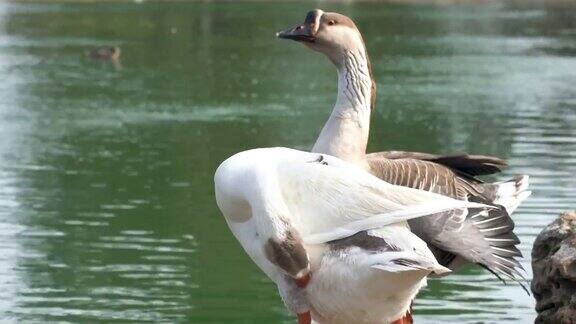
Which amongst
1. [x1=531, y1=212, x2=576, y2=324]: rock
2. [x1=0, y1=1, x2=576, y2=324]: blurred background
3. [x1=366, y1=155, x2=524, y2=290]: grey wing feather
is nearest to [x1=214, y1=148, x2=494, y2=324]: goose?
[x1=366, y1=155, x2=524, y2=290]: grey wing feather

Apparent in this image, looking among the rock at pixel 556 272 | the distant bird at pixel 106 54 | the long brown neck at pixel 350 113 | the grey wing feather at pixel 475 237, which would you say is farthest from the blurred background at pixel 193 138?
the grey wing feather at pixel 475 237

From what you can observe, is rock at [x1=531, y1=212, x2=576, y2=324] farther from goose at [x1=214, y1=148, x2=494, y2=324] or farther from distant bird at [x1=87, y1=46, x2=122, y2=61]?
distant bird at [x1=87, y1=46, x2=122, y2=61]

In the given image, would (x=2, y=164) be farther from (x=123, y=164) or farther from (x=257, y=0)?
(x=257, y=0)

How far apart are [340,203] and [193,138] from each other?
1416 cm

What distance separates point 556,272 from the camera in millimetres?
7809

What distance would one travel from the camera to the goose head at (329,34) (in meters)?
7.45

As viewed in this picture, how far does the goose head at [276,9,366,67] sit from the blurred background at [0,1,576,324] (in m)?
2.61

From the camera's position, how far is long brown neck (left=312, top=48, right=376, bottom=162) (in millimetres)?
7277

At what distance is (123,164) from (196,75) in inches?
577

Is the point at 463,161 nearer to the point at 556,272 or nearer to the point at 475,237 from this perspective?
the point at 556,272

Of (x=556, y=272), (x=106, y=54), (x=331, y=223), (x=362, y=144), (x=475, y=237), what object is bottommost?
(x=106, y=54)

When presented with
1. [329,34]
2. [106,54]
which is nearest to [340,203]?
[329,34]

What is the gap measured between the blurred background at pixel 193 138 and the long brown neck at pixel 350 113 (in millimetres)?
2450

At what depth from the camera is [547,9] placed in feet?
226
